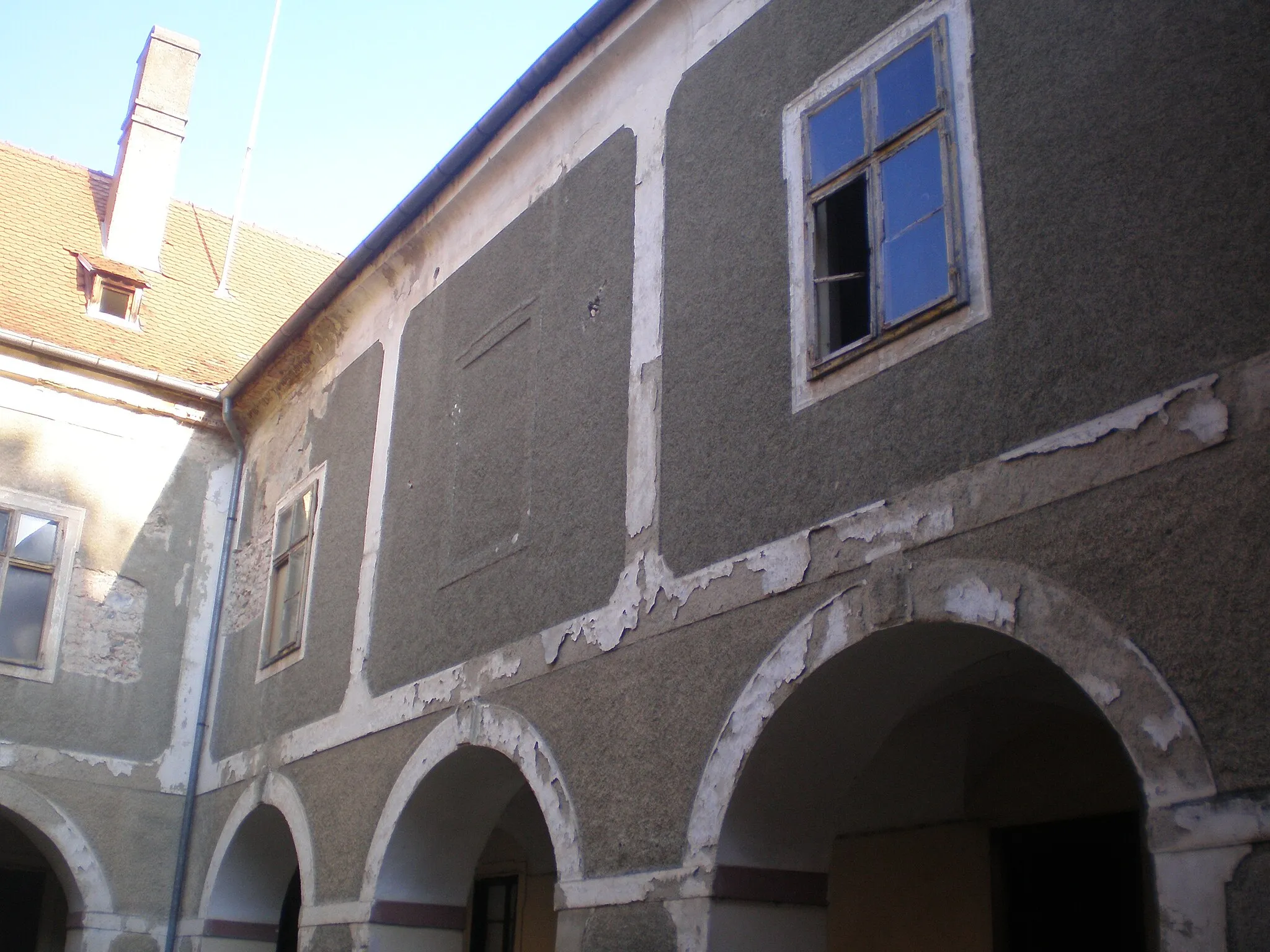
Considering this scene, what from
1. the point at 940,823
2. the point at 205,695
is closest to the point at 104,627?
the point at 205,695

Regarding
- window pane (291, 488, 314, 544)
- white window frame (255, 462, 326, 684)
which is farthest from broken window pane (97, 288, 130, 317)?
window pane (291, 488, 314, 544)

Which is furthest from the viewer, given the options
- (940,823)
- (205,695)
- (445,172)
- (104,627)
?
(205,695)

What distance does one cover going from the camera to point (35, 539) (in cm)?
1098

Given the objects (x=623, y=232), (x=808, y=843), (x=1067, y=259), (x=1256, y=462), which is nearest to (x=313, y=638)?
(x=623, y=232)

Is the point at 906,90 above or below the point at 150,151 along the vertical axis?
below

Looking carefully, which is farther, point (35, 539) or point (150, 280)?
point (150, 280)

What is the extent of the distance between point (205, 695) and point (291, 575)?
5.72ft

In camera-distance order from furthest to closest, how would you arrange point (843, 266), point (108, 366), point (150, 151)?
point (150, 151), point (108, 366), point (843, 266)

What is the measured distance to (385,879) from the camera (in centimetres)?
787

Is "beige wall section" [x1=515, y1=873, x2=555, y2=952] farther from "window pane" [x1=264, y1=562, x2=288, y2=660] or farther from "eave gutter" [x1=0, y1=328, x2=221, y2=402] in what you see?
"eave gutter" [x1=0, y1=328, x2=221, y2=402]

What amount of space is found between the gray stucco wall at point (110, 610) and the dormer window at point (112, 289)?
1779 mm

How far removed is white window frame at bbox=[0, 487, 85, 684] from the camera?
10633 mm

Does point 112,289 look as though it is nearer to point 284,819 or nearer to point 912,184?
point 284,819

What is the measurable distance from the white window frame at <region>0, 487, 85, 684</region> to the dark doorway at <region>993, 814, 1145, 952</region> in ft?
24.7
